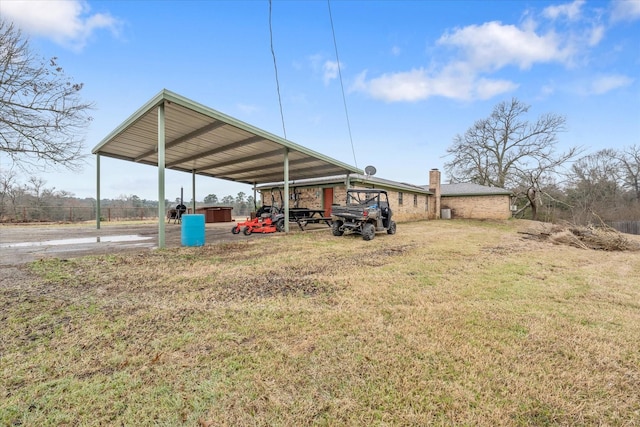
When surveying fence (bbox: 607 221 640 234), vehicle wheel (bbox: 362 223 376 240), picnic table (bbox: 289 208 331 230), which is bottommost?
fence (bbox: 607 221 640 234)

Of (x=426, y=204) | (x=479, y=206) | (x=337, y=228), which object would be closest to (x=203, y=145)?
(x=337, y=228)

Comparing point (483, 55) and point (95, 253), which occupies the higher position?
point (483, 55)

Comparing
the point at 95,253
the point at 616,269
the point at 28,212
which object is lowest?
the point at 616,269

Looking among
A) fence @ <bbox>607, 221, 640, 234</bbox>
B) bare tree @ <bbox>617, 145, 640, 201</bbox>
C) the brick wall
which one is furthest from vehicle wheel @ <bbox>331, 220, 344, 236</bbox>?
bare tree @ <bbox>617, 145, 640, 201</bbox>

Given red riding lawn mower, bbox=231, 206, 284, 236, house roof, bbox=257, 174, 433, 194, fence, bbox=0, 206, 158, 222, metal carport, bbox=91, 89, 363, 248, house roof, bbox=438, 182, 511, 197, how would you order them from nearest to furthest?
metal carport, bbox=91, 89, 363, 248 < red riding lawn mower, bbox=231, 206, 284, 236 < house roof, bbox=257, 174, 433, 194 < fence, bbox=0, 206, 158, 222 < house roof, bbox=438, 182, 511, 197

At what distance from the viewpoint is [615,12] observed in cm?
896

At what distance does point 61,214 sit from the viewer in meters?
17.9

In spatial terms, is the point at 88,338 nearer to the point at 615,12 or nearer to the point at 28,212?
the point at 615,12

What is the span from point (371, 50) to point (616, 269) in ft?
36.5

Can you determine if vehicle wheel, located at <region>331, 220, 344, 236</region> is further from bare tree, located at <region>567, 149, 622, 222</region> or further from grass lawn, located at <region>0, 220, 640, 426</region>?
bare tree, located at <region>567, 149, 622, 222</region>

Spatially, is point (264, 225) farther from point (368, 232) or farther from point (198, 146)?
point (198, 146)

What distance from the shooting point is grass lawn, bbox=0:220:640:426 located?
1.56m

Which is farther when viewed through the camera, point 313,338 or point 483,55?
point 483,55

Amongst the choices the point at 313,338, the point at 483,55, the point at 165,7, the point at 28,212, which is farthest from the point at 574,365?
the point at 28,212
